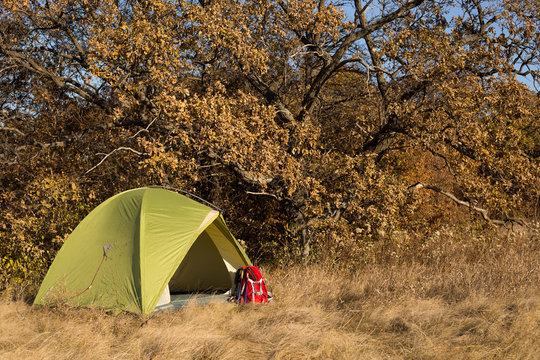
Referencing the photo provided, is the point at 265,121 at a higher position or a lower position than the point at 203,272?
higher

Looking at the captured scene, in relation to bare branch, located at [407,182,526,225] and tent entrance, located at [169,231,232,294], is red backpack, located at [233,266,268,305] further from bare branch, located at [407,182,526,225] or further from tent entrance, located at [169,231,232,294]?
bare branch, located at [407,182,526,225]

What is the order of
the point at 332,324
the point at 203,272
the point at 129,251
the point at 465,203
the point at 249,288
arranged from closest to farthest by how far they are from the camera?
the point at 332,324, the point at 129,251, the point at 249,288, the point at 203,272, the point at 465,203

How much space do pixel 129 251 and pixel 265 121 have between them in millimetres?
3668

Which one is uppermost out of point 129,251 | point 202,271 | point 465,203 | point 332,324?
point 465,203

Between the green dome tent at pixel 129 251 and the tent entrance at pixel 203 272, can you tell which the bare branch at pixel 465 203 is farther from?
the green dome tent at pixel 129 251

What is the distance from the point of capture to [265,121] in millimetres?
9273

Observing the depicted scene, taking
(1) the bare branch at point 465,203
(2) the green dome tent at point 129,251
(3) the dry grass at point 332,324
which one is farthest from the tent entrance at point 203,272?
(1) the bare branch at point 465,203

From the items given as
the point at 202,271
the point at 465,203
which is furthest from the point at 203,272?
the point at 465,203

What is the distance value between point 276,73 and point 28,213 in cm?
562

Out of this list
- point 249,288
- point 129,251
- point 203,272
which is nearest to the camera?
point 129,251

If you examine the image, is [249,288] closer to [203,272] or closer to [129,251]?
[129,251]

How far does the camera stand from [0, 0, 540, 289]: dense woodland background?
8.91m

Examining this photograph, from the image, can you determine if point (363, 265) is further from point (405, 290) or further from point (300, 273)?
point (405, 290)

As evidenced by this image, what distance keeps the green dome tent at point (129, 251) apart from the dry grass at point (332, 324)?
11.7 inches
